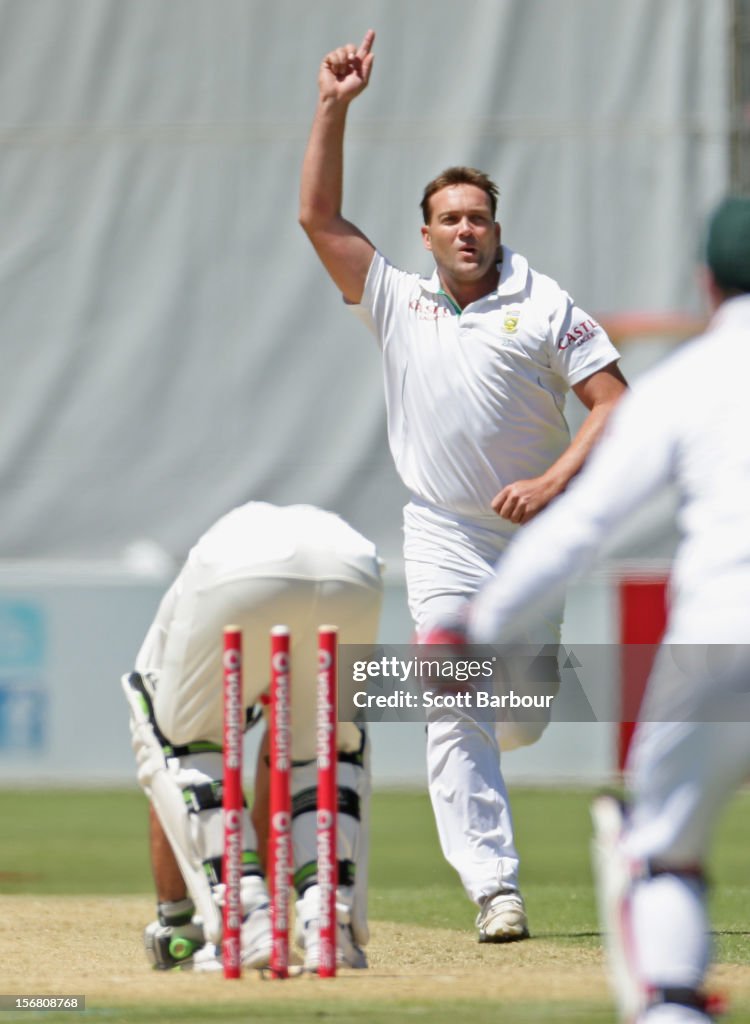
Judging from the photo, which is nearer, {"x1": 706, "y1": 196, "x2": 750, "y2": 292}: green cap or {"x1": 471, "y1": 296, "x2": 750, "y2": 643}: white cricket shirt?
{"x1": 471, "y1": 296, "x2": 750, "y2": 643}: white cricket shirt

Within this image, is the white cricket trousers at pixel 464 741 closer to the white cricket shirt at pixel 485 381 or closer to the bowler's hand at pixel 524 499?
the white cricket shirt at pixel 485 381

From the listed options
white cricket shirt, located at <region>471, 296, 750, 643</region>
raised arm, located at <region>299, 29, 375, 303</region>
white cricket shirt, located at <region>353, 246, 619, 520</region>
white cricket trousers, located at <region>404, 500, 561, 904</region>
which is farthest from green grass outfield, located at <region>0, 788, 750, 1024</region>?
raised arm, located at <region>299, 29, 375, 303</region>

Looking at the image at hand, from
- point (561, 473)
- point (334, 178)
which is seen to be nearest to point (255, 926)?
point (561, 473)

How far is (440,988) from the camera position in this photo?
4684mm

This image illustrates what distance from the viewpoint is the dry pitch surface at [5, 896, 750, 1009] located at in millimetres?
4547

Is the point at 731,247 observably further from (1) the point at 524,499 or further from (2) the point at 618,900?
(1) the point at 524,499

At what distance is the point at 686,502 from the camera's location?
Answer: 3459mm

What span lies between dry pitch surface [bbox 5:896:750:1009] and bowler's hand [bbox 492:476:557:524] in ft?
4.08

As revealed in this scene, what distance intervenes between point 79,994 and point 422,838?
5.55 m

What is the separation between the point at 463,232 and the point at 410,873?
3455mm

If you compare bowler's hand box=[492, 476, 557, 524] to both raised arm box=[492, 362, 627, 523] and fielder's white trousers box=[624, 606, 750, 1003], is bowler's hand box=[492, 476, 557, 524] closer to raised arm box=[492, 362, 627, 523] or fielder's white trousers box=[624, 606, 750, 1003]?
raised arm box=[492, 362, 627, 523]

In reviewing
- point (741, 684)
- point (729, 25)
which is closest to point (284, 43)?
point (729, 25)

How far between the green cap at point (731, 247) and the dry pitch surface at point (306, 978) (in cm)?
174

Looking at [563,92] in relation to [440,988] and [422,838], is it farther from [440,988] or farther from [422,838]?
[440,988]
